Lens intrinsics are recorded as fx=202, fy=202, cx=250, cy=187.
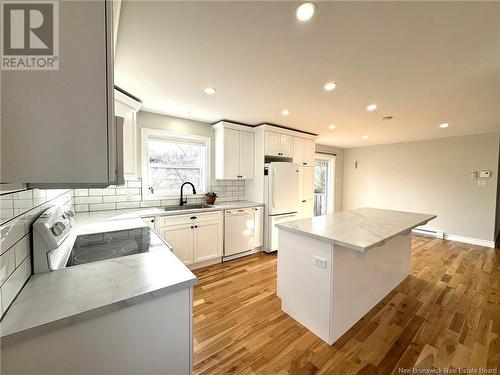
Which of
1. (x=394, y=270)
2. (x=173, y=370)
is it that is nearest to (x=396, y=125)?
A: (x=394, y=270)

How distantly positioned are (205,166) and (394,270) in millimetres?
3163

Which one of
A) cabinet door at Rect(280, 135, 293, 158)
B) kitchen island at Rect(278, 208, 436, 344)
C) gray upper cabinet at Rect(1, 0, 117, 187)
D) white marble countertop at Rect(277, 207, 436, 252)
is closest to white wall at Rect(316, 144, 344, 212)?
cabinet door at Rect(280, 135, 293, 158)

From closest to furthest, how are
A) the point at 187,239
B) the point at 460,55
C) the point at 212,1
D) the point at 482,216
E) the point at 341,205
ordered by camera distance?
1. the point at 212,1
2. the point at 460,55
3. the point at 187,239
4. the point at 482,216
5. the point at 341,205

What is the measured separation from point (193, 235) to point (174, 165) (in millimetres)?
1226

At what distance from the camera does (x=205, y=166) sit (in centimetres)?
361

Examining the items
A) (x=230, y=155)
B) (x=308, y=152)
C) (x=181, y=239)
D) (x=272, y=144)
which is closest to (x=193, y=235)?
(x=181, y=239)

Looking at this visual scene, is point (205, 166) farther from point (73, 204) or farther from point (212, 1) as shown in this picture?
point (212, 1)

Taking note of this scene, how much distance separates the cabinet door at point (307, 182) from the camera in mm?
4207

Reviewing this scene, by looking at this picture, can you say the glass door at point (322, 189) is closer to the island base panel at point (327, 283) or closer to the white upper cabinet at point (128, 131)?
the island base panel at point (327, 283)

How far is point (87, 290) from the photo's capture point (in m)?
0.89

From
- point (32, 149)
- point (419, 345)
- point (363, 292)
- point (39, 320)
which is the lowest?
point (419, 345)

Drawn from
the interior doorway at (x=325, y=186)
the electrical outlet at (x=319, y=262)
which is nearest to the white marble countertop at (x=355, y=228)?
the electrical outlet at (x=319, y=262)

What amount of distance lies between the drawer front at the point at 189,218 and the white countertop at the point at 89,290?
1.46m

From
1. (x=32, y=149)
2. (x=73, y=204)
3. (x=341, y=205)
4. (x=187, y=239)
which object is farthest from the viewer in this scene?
(x=341, y=205)
